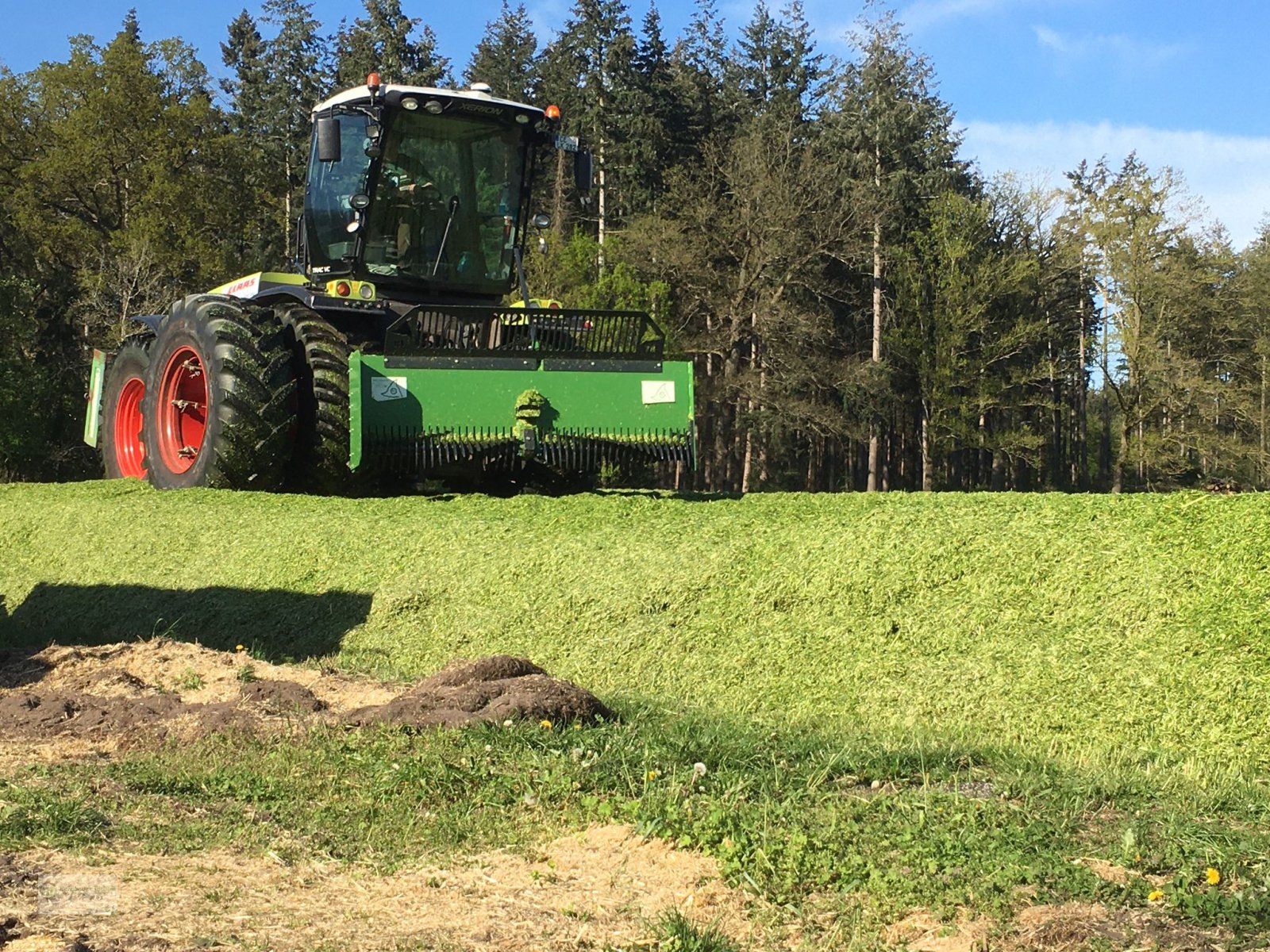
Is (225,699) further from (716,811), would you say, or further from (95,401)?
(95,401)

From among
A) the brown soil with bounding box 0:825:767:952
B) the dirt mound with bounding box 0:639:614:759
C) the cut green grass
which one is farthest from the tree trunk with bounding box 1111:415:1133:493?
the brown soil with bounding box 0:825:767:952

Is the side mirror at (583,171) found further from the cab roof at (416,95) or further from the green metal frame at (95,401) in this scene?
the green metal frame at (95,401)

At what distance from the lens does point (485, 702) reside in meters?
5.63

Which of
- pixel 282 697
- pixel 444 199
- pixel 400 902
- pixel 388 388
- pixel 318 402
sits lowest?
pixel 400 902

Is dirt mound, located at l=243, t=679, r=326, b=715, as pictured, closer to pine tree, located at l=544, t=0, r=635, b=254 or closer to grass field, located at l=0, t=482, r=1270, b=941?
grass field, located at l=0, t=482, r=1270, b=941

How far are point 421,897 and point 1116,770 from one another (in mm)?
2756

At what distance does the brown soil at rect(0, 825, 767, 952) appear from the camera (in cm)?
333

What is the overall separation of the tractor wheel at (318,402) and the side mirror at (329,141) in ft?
4.22

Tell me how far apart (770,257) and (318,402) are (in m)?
21.4

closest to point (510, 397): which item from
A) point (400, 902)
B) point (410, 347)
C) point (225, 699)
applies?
point (410, 347)

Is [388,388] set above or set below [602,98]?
below

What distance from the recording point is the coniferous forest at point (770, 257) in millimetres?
30516

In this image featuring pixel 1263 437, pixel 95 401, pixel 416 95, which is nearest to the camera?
pixel 416 95

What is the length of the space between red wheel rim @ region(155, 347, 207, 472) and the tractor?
0.7 inches
